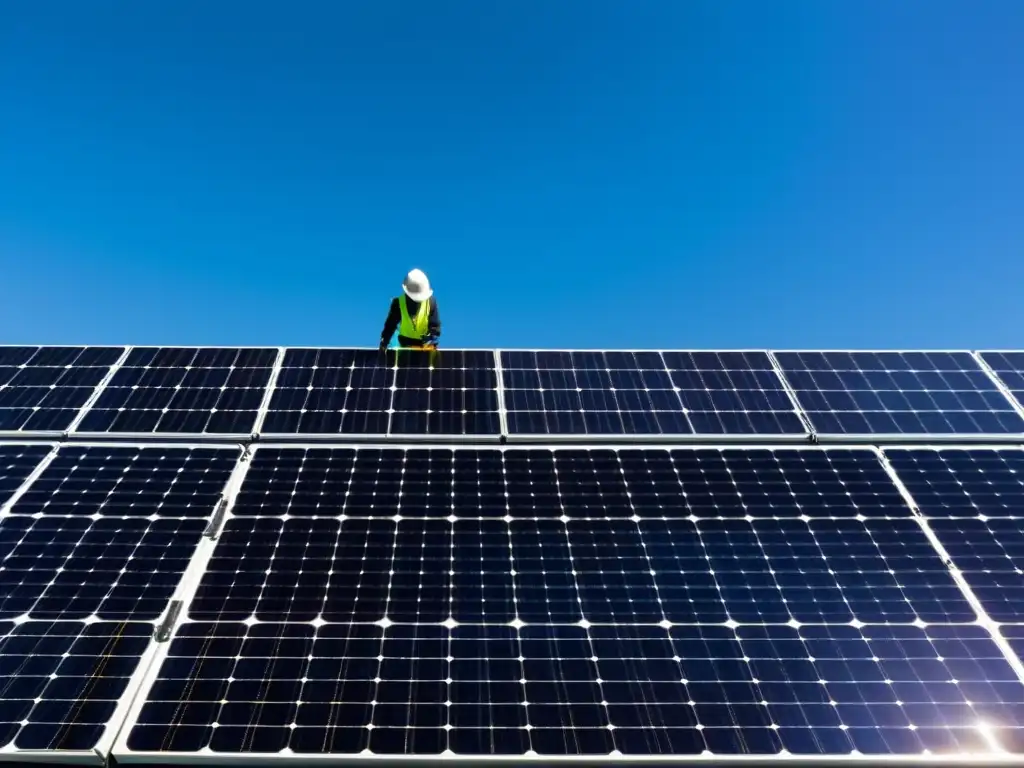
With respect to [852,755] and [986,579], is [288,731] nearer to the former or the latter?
[852,755]

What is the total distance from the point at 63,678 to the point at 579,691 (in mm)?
5901

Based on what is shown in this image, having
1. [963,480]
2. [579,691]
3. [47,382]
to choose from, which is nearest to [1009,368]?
[963,480]

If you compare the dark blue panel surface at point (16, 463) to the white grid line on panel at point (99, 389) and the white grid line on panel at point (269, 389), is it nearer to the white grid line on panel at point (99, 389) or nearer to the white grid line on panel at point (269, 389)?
the white grid line on panel at point (99, 389)

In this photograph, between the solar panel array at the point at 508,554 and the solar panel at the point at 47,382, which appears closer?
the solar panel array at the point at 508,554

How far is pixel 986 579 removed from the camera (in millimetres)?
9094

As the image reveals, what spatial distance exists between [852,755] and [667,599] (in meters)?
2.52

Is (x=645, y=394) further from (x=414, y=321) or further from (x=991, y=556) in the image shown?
(x=991, y=556)

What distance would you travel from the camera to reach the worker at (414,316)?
1274 cm

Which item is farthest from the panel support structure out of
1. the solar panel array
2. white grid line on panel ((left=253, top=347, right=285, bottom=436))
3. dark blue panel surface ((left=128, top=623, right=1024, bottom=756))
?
white grid line on panel ((left=253, top=347, right=285, bottom=436))

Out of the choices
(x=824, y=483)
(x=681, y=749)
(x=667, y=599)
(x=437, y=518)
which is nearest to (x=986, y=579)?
(x=824, y=483)

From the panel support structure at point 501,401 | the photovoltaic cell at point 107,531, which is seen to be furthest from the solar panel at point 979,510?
the photovoltaic cell at point 107,531

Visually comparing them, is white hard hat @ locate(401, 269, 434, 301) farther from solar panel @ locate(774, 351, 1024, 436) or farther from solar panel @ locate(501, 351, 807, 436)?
solar panel @ locate(774, 351, 1024, 436)

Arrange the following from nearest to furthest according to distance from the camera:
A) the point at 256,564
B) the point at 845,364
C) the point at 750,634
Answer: the point at 750,634 < the point at 256,564 < the point at 845,364

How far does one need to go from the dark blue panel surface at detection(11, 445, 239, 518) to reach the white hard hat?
14.4 feet
